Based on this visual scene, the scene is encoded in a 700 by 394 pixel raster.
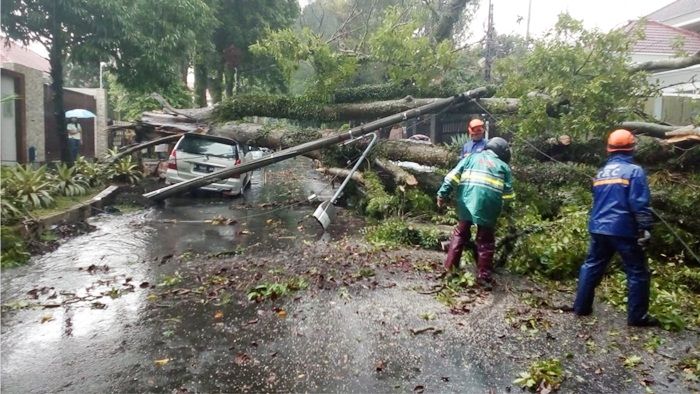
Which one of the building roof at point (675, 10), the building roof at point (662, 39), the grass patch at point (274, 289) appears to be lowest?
the grass patch at point (274, 289)

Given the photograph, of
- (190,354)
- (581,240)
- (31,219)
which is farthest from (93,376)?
(581,240)

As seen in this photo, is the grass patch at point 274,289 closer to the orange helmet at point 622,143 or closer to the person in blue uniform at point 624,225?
the person in blue uniform at point 624,225

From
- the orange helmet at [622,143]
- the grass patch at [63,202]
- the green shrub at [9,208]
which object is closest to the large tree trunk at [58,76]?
the grass patch at [63,202]

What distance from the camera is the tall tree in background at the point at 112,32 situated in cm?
1123

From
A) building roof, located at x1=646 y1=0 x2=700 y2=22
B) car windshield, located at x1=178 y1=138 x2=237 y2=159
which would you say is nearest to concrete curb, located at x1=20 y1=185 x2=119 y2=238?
car windshield, located at x1=178 y1=138 x2=237 y2=159

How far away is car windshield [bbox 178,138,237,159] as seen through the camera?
1169cm

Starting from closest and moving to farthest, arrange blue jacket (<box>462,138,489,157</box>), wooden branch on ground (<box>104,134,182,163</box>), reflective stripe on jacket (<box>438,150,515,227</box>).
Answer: reflective stripe on jacket (<box>438,150,515,227</box>) → blue jacket (<box>462,138,489,157</box>) → wooden branch on ground (<box>104,134,182,163</box>)

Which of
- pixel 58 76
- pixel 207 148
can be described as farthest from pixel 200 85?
pixel 207 148

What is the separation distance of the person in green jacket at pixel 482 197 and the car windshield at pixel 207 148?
25.2 feet

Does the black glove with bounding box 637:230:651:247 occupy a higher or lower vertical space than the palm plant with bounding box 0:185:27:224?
higher

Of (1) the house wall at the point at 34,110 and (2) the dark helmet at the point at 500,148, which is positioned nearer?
(2) the dark helmet at the point at 500,148

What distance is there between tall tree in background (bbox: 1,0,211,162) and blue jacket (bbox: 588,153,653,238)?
1161cm

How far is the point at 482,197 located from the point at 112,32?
1102 cm

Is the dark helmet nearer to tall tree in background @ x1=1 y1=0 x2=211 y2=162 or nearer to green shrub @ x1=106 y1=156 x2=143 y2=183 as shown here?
tall tree in background @ x1=1 y1=0 x2=211 y2=162
